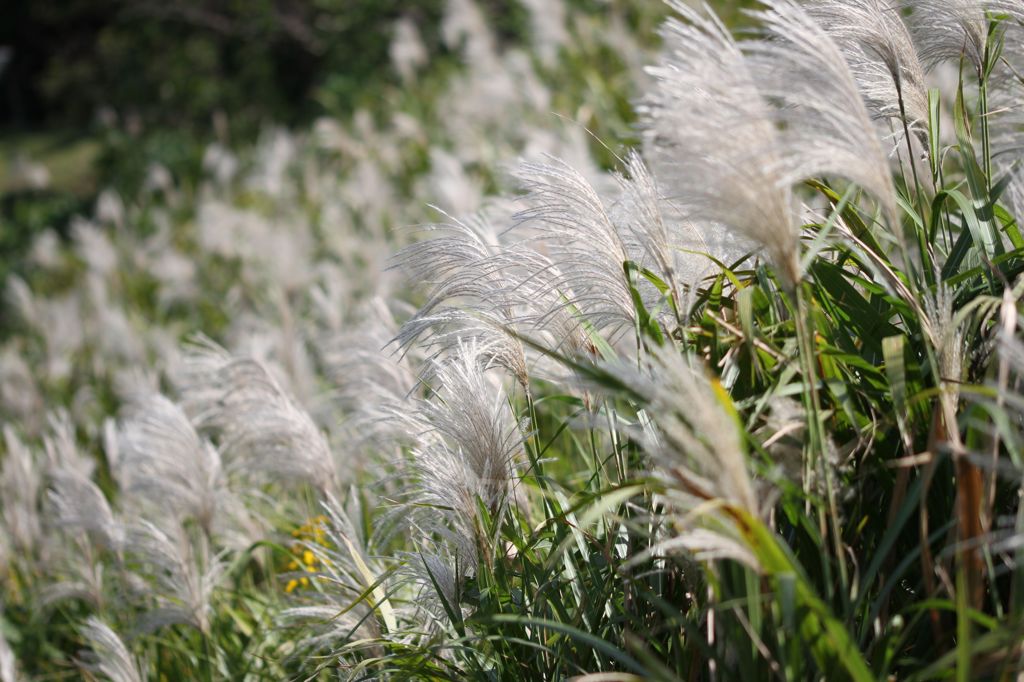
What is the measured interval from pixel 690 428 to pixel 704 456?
0.23 m

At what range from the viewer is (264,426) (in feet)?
8.38

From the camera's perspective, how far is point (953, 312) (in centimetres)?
195

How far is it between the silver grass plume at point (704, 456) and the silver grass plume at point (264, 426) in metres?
1.28

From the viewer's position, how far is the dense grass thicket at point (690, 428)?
4.84 feet

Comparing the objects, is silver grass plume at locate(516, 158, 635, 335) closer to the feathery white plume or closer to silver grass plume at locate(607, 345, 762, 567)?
silver grass plume at locate(607, 345, 762, 567)

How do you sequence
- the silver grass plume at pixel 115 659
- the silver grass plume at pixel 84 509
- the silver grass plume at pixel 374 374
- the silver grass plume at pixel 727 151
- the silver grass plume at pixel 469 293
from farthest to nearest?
the silver grass plume at pixel 84 509
the silver grass plume at pixel 374 374
the silver grass plume at pixel 115 659
the silver grass plume at pixel 469 293
the silver grass plume at pixel 727 151

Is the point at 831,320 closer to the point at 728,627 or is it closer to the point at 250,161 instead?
the point at 728,627

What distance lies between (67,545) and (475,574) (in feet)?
8.20

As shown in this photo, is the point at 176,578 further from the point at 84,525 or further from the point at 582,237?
the point at 582,237

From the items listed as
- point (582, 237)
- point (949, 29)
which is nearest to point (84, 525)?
point (582, 237)

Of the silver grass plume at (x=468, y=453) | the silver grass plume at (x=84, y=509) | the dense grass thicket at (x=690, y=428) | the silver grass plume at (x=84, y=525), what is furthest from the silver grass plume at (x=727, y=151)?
the silver grass plume at (x=84, y=509)

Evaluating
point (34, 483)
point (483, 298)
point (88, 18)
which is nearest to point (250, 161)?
point (34, 483)

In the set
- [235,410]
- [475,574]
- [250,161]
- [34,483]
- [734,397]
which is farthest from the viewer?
[250,161]

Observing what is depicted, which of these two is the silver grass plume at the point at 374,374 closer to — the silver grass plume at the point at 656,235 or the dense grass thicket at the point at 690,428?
the dense grass thicket at the point at 690,428
